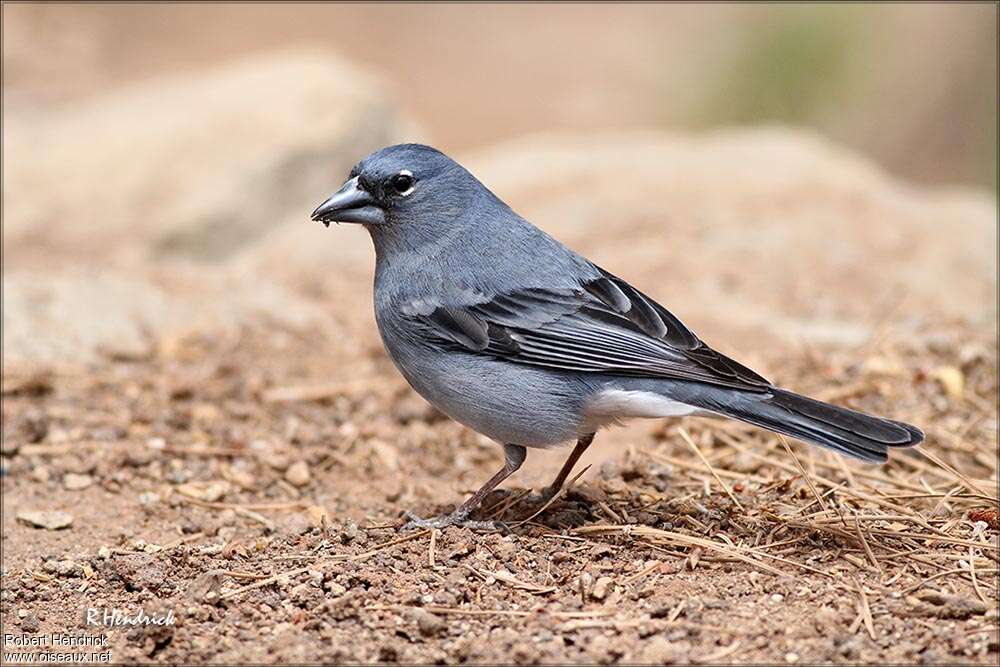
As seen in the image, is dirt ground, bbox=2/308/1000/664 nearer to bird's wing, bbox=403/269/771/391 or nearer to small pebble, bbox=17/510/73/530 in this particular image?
small pebble, bbox=17/510/73/530

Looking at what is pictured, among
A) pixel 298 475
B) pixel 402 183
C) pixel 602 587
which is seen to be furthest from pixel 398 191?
pixel 602 587

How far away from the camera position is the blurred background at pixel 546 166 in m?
8.25

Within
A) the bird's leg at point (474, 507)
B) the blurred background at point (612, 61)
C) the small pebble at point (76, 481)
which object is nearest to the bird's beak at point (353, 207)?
the bird's leg at point (474, 507)

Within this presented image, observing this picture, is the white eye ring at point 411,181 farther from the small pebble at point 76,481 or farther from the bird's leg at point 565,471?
the small pebble at point 76,481

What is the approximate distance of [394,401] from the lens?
273 inches

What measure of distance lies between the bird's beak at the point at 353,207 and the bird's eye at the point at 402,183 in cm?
11

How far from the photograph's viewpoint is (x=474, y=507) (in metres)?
4.84

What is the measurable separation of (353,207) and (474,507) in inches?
52.2

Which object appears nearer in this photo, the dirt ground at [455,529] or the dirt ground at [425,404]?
the dirt ground at [455,529]

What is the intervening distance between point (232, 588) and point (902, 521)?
96.5 inches

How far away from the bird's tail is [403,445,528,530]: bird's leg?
965mm

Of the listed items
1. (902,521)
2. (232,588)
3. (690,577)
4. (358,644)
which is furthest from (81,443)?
(902,521)

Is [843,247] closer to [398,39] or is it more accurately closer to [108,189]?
[108,189]

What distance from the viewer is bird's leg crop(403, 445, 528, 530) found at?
461 centimetres
